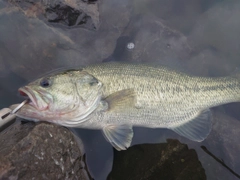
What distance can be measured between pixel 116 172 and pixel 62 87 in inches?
56.9

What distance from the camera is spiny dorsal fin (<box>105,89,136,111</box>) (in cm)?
313

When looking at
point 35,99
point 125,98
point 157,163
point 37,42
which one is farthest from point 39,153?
point 37,42

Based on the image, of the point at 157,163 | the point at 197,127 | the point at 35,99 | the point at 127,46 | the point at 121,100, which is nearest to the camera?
the point at 35,99

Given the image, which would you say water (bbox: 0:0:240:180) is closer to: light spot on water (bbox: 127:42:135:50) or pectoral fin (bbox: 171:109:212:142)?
light spot on water (bbox: 127:42:135:50)

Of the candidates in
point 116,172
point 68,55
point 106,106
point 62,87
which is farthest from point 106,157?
point 68,55

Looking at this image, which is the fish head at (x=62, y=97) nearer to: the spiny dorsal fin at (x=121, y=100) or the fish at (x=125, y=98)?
the fish at (x=125, y=98)

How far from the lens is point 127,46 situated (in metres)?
4.43

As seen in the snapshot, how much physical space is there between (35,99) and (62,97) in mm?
312

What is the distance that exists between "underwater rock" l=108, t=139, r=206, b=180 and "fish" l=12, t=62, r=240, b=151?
1.02 feet

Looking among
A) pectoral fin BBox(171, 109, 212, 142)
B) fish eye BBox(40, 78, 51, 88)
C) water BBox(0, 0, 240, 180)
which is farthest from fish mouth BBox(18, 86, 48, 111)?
pectoral fin BBox(171, 109, 212, 142)

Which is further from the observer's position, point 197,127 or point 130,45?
point 130,45

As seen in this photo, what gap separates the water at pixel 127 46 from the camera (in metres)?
3.75

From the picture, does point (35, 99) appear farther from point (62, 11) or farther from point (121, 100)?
point (62, 11)

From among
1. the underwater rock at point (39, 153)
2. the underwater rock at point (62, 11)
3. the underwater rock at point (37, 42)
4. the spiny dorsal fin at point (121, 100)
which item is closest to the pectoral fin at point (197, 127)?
the spiny dorsal fin at point (121, 100)
